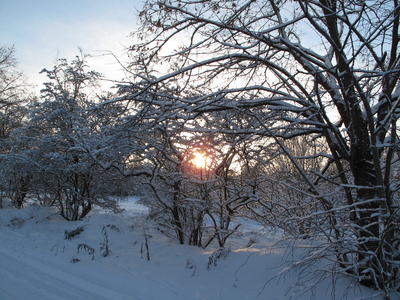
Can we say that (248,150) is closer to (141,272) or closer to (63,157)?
(141,272)

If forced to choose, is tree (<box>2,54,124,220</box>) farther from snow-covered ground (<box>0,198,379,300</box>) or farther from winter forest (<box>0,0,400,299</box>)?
snow-covered ground (<box>0,198,379,300</box>)

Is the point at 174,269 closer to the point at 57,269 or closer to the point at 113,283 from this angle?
the point at 113,283

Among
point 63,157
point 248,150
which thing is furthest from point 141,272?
point 63,157

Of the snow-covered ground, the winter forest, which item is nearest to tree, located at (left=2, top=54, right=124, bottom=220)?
the winter forest

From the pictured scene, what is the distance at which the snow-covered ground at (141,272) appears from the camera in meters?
3.88

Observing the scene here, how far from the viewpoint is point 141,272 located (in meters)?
5.05

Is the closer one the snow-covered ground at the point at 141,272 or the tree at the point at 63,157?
the snow-covered ground at the point at 141,272

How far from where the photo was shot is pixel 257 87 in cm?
387

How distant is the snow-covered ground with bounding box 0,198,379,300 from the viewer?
388cm

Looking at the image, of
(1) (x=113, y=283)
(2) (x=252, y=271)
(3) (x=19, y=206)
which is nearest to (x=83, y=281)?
(1) (x=113, y=283)

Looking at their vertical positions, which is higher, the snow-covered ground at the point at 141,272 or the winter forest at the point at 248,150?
the winter forest at the point at 248,150

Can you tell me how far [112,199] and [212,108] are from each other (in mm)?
8624

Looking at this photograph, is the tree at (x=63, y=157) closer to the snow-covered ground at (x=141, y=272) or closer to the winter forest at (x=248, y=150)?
the winter forest at (x=248, y=150)

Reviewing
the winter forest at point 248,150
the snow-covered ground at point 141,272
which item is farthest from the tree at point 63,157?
the snow-covered ground at point 141,272
